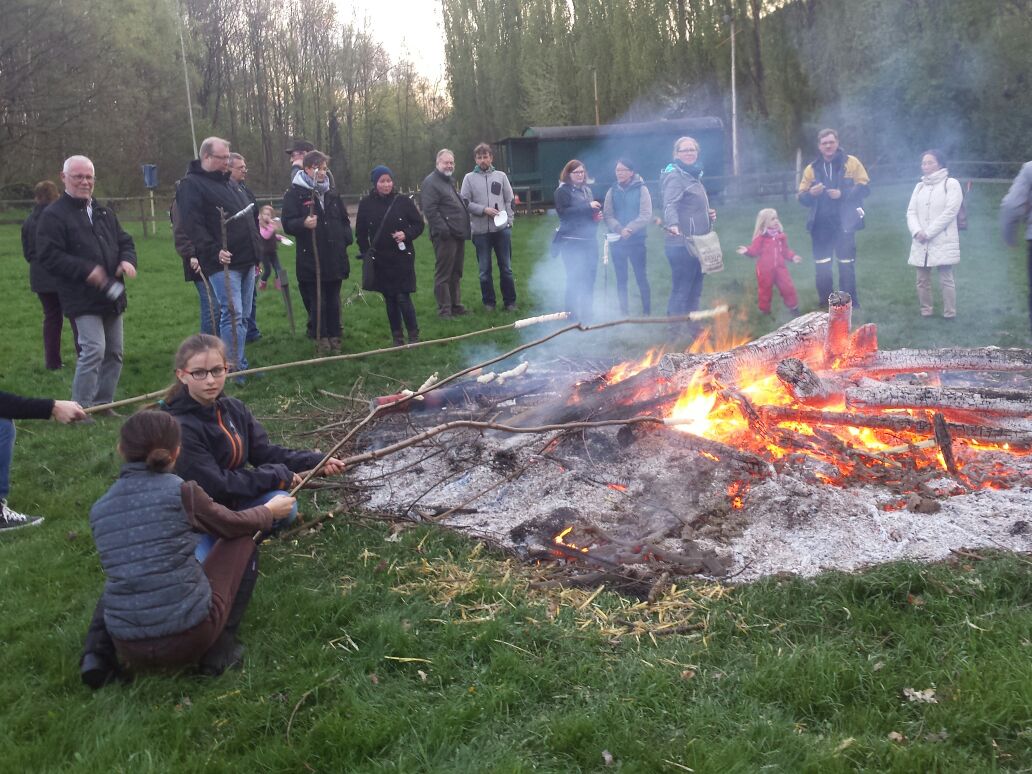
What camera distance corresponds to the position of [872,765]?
3.00 m

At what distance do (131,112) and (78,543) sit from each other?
32421mm

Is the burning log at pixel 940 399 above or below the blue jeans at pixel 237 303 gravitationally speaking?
below

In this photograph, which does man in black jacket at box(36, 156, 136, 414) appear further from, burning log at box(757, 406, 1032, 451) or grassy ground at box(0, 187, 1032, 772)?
burning log at box(757, 406, 1032, 451)

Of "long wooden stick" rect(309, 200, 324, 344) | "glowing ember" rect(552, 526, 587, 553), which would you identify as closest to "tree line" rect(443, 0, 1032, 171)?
"long wooden stick" rect(309, 200, 324, 344)

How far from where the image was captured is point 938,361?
7.06 meters

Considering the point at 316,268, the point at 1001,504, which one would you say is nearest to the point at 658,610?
the point at 1001,504

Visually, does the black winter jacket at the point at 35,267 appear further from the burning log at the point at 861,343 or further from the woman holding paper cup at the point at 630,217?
the burning log at the point at 861,343

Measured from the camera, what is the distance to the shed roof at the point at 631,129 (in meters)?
30.2

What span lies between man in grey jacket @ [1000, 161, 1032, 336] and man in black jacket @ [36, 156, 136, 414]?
8.32 m

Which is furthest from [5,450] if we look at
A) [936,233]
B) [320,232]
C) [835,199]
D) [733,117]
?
[733,117]

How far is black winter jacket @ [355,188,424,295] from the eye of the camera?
10.1 metres

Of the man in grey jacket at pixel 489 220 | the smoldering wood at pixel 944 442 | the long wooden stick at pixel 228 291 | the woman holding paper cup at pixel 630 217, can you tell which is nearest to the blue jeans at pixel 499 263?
the man in grey jacket at pixel 489 220

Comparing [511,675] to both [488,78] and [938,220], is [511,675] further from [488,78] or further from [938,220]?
[488,78]

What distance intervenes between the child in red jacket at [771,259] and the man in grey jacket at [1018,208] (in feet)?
9.09
